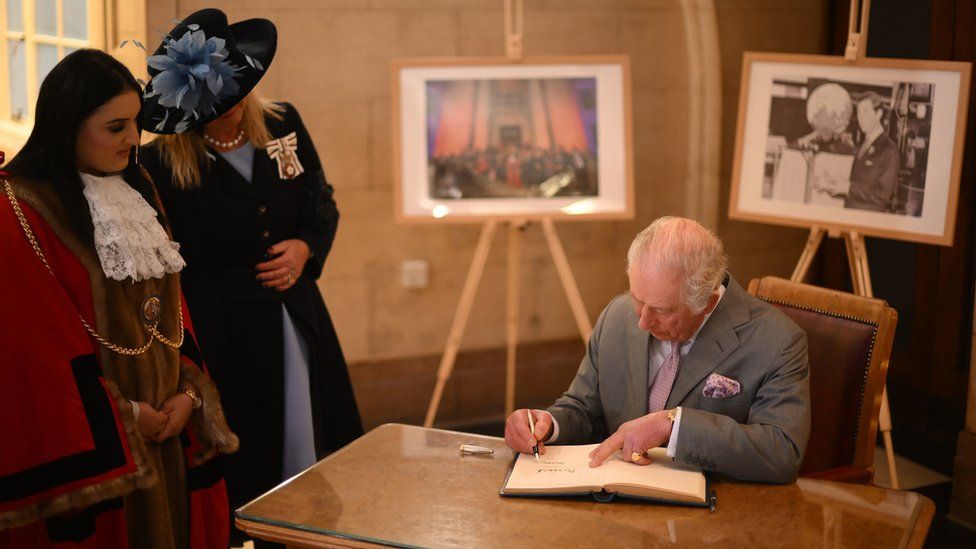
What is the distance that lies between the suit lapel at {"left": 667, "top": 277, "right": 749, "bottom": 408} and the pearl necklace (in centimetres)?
136

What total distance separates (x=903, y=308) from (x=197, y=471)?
344 cm

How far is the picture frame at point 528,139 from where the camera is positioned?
13.0ft

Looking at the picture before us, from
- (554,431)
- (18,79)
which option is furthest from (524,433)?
(18,79)

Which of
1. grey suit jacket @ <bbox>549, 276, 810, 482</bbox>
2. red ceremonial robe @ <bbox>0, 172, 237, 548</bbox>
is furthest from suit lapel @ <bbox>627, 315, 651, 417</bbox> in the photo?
red ceremonial robe @ <bbox>0, 172, 237, 548</bbox>

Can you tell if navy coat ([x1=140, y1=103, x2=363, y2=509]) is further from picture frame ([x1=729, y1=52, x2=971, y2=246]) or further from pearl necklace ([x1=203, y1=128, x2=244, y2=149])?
picture frame ([x1=729, y1=52, x2=971, y2=246])

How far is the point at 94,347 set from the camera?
2123 mm

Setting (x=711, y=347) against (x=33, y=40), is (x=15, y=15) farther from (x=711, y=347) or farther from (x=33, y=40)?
(x=711, y=347)

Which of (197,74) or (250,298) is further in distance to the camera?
(250,298)

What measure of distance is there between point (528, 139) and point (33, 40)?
1996 mm

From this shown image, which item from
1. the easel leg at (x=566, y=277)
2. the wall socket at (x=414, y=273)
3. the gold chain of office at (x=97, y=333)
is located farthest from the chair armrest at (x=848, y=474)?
the wall socket at (x=414, y=273)

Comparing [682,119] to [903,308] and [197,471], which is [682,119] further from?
[197,471]

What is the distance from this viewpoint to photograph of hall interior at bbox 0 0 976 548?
1985 mm

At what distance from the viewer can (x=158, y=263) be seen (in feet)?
7.29
